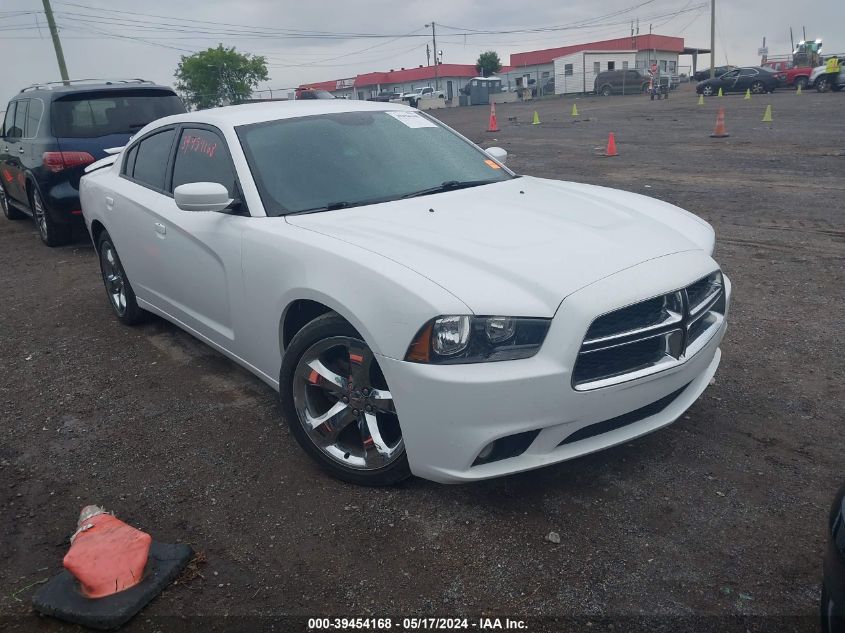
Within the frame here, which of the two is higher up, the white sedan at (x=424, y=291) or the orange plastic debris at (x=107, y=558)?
the white sedan at (x=424, y=291)

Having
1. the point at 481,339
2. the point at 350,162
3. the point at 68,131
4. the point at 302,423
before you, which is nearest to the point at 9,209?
the point at 68,131

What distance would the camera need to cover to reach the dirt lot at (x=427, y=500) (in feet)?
8.37

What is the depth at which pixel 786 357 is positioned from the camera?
4441 millimetres

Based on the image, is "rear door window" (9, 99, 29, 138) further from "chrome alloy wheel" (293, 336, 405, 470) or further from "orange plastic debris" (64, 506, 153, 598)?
"orange plastic debris" (64, 506, 153, 598)

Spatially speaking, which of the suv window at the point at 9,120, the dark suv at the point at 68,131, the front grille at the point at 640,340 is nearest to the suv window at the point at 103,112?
the dark suv at the point at 68,131

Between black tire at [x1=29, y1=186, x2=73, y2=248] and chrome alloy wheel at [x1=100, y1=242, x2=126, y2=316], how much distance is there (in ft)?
10.5

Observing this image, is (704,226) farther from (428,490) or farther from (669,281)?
(428,490)

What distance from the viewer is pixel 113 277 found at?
577 cm

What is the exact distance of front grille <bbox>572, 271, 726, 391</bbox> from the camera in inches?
108

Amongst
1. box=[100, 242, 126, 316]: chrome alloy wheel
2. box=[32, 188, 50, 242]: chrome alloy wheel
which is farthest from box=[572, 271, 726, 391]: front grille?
box=[32, 188, 50, 242]: chrome alloy wheel

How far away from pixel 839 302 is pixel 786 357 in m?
1.26

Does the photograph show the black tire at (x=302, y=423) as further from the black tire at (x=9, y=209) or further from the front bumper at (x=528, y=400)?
the black tire at (x=9, y=209)

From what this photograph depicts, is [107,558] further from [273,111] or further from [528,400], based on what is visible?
[273,111]

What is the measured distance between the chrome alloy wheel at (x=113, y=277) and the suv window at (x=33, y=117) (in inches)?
137
